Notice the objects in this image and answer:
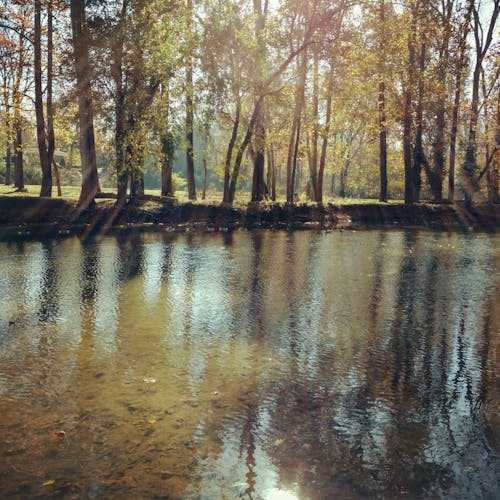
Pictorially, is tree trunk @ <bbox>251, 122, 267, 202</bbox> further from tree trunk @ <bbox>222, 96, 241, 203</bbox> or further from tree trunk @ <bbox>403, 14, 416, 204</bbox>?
tree trunk @ <bbox>403, 14, 416, 204</bbox>

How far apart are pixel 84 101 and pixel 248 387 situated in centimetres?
2325

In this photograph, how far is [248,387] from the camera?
5.90 meters

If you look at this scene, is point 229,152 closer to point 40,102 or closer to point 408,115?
point 40,102

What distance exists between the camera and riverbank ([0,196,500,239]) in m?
24.1

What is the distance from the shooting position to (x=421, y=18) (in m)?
31.2

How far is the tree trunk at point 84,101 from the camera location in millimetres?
24953

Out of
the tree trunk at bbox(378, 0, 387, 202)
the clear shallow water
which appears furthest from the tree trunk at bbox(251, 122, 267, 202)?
the clear shallow water

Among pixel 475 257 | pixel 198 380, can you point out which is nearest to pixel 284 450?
pixel 198 380

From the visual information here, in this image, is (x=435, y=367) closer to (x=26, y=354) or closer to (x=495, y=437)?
(x=495, y=437)

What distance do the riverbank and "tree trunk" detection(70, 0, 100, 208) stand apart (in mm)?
990

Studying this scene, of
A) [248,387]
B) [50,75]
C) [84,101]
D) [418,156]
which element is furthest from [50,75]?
[248,387]

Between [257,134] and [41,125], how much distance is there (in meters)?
11.9

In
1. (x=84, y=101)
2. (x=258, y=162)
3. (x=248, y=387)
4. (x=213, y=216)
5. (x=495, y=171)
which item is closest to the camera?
(x=248, y=387)

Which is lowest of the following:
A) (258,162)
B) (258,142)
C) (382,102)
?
(258,162)
